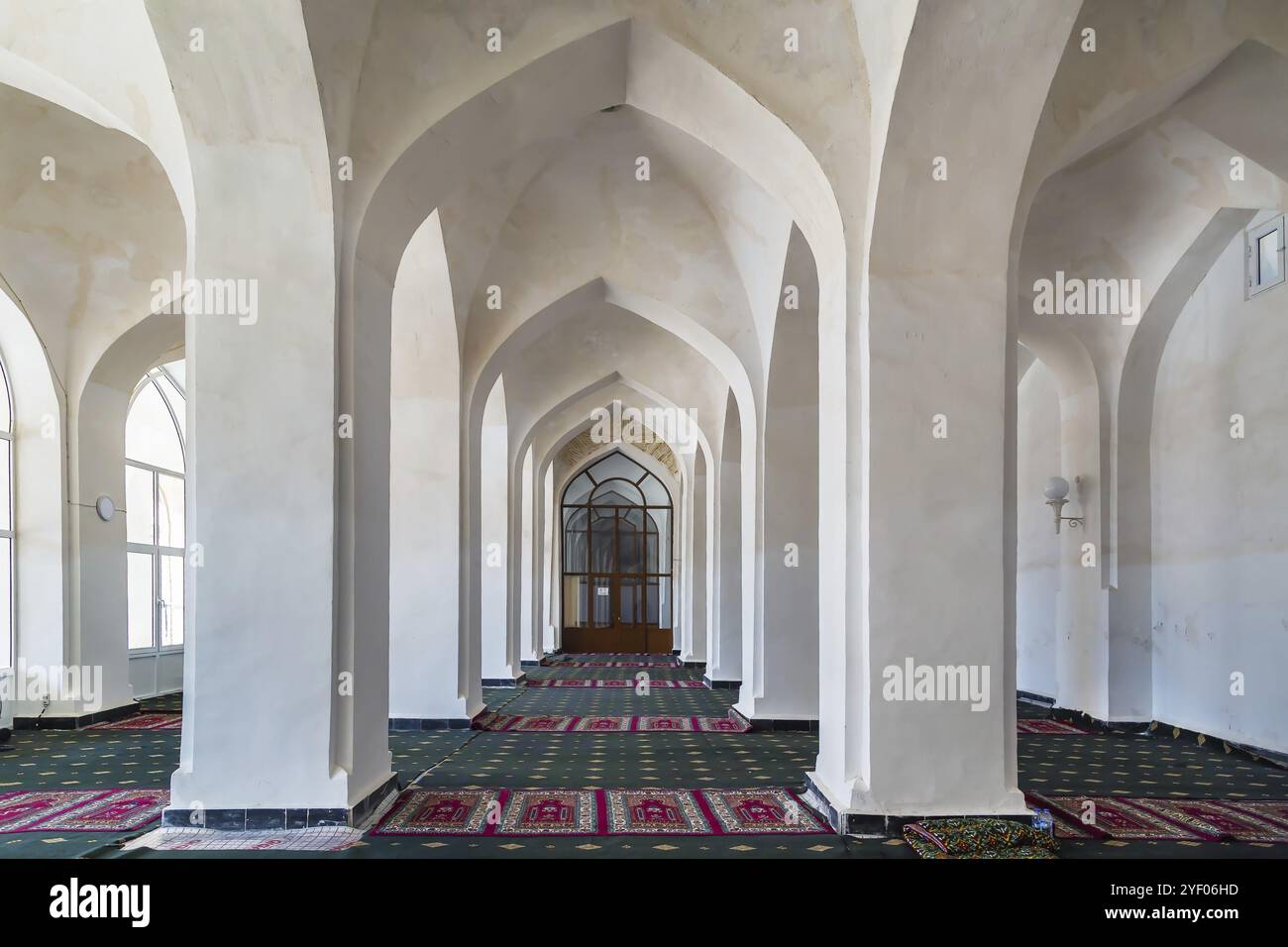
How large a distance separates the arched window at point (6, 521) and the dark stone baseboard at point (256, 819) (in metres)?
5.00

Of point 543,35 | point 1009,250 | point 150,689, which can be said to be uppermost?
point 543,35

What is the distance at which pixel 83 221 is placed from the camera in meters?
8.23

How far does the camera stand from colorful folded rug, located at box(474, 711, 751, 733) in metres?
8.88

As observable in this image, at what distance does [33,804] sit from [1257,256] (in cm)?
853

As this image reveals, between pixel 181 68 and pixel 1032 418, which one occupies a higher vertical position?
pixel 181 68

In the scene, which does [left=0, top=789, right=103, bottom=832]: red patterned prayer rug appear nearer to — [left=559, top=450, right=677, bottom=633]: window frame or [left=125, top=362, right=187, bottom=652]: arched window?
[left=125, top=362, right=187, bottom=652]: arched window

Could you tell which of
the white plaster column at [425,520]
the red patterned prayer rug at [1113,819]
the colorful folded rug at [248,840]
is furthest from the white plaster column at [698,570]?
the colorful folded rug at [248,840]

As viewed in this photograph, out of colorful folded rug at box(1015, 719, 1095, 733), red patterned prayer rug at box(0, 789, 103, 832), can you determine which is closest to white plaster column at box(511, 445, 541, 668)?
colorful folded rug at box(1015, 719, 1095, 733)

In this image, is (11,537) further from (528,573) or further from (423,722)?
(528,573)

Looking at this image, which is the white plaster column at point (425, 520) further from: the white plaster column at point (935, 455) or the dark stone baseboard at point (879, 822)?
the dark stone baseboard at point (879, 822)

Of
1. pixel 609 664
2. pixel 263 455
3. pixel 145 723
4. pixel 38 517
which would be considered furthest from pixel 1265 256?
pixel 609 664

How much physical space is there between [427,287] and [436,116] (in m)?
3.02

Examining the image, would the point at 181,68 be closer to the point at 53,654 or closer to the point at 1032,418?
the point at 53,654

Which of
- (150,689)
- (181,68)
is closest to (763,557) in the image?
(181,68)
